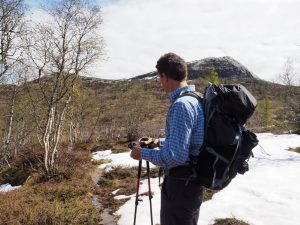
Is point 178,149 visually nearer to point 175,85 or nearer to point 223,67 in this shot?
point 175,85

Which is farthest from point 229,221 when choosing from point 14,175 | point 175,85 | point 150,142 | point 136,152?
point 14,175

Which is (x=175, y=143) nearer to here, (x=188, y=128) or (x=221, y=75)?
(x=188, y=128)

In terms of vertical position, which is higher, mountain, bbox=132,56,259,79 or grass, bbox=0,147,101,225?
mountain, bbox=132,56,259,79

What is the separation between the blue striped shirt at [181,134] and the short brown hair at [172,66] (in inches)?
9.4

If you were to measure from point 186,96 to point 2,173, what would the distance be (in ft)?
58.0

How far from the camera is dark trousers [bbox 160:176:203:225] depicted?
12.0ft

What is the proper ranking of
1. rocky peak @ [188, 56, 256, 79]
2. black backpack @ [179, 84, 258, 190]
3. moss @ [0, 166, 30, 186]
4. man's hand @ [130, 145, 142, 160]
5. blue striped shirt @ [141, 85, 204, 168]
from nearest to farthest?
blue striped shirt @ [141, 85, 204, 168] < black backpack @ [179, 84, 258, 190] < man's hand @ [130, 145, 142, 160] < moss @ [0, 166, 30, 186] < rocky peak @ [188, 56, 256, 79]

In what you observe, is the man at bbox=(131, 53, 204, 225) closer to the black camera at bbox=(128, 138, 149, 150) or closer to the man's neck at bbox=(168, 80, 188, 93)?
the man's neck at bbox=(168, 80, 188, 93)

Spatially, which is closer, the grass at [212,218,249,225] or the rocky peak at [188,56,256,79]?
the grass at [212,218,249,225]

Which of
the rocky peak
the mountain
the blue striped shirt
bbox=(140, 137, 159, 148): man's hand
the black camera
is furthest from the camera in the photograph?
the rocky peak

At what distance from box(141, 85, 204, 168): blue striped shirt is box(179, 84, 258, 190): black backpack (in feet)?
0.24

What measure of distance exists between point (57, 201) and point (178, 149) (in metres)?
7.37

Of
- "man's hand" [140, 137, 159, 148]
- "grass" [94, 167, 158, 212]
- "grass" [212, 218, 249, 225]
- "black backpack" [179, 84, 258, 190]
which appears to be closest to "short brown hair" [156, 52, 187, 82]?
"black backpack" [179, 84, 258, 190]

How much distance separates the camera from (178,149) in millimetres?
3418
